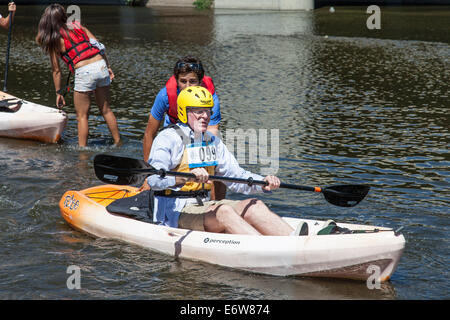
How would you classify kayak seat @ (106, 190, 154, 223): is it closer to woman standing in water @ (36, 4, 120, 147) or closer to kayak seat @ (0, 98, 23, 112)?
woman standing in water @ (36, 4, 120, 147)

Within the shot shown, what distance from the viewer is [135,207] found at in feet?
21.4

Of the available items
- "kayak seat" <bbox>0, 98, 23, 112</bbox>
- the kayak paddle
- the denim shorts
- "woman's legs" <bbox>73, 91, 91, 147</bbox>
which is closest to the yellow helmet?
the kayak paddle

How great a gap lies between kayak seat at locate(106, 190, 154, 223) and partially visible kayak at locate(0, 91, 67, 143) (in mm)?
3827

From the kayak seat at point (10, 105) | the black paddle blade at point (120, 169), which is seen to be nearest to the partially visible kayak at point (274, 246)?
the black paddle blade at point (120, 169)

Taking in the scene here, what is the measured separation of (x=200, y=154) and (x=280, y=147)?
4278 mm

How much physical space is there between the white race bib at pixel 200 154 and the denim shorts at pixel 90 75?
3.79 meters

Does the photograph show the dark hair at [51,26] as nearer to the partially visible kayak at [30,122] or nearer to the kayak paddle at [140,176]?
the partially visible kayak at [30,122]

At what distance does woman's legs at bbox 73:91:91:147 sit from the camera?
9.43 meters

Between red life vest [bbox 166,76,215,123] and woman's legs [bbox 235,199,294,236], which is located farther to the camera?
red life vest [bbox 166,76,215,123]

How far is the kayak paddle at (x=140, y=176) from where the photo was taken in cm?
570

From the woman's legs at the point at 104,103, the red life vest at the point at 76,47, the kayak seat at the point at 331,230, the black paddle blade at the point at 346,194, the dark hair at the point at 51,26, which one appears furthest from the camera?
the woman's legs at the point at 104,103
